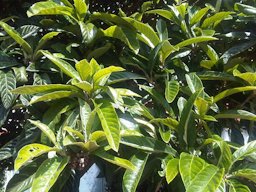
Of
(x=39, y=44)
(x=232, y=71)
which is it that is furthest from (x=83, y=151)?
(x=232, y=71)

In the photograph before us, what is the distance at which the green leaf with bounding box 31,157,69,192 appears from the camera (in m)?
1.29

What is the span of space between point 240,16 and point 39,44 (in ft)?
2.85

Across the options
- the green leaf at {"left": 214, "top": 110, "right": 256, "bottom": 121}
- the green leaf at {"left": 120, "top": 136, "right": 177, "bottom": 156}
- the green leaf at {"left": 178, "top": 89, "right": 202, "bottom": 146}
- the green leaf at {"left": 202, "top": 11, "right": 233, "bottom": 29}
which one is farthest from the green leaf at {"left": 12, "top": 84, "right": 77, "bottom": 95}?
the green leaf at {"left": 202, "top": 11, "right": 233, "bottom": 29}

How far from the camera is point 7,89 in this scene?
154 cm

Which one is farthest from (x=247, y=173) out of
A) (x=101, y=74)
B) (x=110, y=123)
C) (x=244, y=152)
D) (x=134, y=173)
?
Answer: (x=101, y=74)

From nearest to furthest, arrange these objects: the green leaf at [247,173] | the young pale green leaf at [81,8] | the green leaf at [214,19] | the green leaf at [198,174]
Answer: the green leaf at [198,174]
the green leaf at [247,173]
the young pale green leaf at [81,8]
the green leaf at [214,19]

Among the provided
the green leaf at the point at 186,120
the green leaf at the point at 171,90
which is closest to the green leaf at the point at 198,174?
the green leaf at the point at 186,120

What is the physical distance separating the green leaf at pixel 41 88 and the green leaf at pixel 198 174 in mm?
431

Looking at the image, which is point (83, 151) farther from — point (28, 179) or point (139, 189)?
→ point (139, 189)

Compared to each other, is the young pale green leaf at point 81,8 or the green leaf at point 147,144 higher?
the young pale green leaf at point 81,8

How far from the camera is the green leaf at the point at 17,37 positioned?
1.59 metres

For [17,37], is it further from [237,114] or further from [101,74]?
[237,114]

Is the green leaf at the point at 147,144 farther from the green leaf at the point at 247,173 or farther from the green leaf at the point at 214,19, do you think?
the green leaf at the point at 214,19

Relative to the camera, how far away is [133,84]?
1.81m
